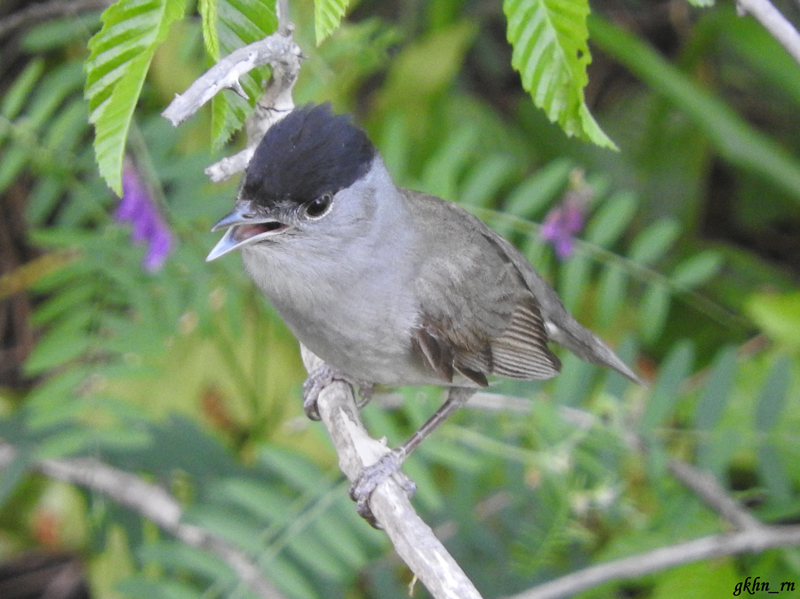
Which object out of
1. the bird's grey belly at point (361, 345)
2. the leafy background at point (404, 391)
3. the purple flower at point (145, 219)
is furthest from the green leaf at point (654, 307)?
the purple flower at point (145, 219)

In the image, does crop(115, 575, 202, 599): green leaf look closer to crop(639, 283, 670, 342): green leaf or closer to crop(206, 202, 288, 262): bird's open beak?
crop(206, 202, 288, 262): bird's open beak

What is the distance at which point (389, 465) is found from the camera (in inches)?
93.8

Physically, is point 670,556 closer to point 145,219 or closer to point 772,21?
point 772,21

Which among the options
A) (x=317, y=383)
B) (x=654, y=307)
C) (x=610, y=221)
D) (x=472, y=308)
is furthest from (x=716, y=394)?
(x=317, y=383)

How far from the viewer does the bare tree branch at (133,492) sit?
127 inches

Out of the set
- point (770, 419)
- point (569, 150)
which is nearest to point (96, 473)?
point (770, 419)

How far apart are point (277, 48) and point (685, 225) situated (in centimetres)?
348

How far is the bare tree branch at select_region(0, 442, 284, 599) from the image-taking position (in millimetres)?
3227

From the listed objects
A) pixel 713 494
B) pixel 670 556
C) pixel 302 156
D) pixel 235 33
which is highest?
pixel 235 33

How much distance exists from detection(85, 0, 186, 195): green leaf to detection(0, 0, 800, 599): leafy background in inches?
1.0

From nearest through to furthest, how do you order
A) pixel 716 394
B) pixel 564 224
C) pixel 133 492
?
pixel 716 394
pixel 564 224
pixel 133 492

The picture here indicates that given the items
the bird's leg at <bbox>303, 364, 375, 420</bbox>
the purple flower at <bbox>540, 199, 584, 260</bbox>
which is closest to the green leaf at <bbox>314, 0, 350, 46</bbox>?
the bird's leg at <bbox>303, 364, 375, 420</bbox>

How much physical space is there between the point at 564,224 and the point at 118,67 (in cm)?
208

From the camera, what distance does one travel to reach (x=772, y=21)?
181 cm
